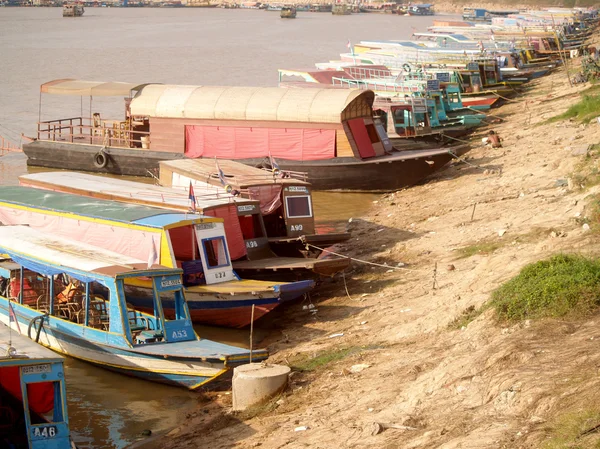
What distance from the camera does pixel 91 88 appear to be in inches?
1272

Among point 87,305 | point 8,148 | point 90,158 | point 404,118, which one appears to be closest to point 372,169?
point 404,118

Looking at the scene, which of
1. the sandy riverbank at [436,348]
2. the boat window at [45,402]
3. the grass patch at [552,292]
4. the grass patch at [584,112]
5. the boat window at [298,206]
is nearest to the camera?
the sandy riverbank at [436,348]

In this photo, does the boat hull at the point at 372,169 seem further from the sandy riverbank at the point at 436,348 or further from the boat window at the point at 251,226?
the boat window at the point at 251,226

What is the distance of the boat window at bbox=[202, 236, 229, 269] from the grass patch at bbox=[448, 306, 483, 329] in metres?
5.35

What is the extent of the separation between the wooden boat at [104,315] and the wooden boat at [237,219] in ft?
8.12

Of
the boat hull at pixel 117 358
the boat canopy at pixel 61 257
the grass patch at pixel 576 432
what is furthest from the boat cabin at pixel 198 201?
the grass patch at pixel 576 432

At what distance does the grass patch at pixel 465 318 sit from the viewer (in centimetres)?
1331

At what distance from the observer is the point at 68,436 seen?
1155 centimetres

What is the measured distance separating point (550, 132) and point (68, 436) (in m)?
22.5

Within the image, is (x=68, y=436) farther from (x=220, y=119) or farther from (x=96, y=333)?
(x=220, y=119)

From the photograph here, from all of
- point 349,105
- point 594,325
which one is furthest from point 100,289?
point 349,105

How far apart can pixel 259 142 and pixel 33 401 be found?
17.8 meters

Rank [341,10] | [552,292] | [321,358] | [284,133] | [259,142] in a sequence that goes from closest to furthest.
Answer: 1. [552,292]
2. [321,358]
3. [284,133]
4. [259,142]
5. [341,10]

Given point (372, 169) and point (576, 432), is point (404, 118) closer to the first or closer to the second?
point (372, 169)
